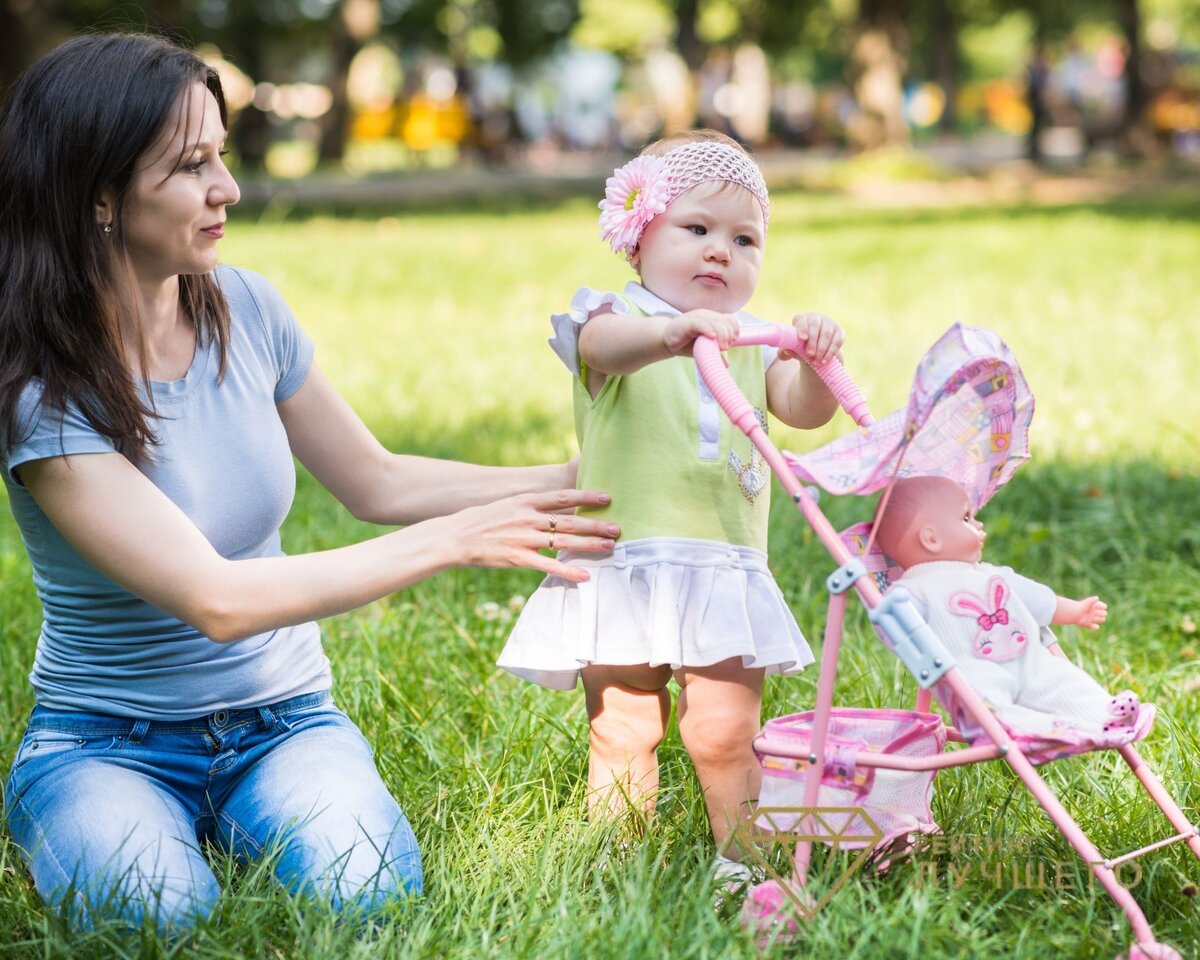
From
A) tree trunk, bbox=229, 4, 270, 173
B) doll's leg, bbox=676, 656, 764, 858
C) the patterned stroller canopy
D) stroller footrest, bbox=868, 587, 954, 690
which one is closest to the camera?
stroller footrest, bbox=868, 587, 954, 690

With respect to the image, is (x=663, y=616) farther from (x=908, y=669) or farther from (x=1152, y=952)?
(x=1152, y=952)

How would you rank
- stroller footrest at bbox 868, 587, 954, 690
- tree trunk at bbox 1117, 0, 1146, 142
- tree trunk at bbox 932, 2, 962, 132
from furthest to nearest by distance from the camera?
1. tree trunk at bbox 932, 2, 962, 132
2. tree trunk at bbox 1117, 0, 1146, 142
3. stroller footrest at bbox 868, 587, 954, 690

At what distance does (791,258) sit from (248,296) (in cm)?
795

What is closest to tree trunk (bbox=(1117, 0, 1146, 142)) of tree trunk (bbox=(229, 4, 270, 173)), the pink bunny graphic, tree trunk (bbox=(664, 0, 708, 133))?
tree trunk (bbox=(664, 0, 708, 133))

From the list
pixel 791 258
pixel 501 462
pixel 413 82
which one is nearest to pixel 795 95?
pixel 413 82

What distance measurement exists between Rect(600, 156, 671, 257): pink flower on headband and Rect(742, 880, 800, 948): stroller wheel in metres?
1.09

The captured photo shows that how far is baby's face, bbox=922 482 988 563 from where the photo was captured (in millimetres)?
2287

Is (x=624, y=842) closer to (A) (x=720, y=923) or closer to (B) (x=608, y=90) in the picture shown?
(A) (x=720, y=923)

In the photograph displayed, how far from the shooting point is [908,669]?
2.09 meters

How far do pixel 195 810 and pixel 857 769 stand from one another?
118 cm

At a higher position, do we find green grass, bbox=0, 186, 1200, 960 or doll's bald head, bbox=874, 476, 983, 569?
doll's bald head, bbox=874, 476, 983, 569

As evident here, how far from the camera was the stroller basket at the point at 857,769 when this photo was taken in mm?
2193

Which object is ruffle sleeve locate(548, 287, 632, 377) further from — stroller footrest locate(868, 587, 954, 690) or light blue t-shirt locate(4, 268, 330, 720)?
stroller footrest locate(868, 587, 954, 690)

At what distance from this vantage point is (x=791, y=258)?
1040cm
